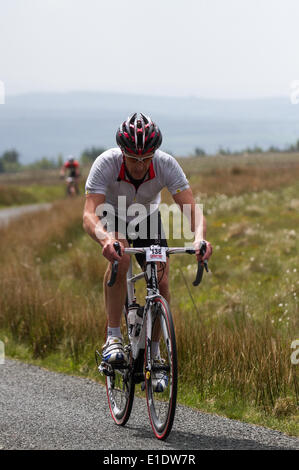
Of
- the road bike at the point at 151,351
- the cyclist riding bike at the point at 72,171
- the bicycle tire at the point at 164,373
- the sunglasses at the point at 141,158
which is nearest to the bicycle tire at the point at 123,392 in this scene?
the road bike at the point at 151,351

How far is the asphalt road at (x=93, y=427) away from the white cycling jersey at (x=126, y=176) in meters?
1.68

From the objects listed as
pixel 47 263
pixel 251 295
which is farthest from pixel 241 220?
→ pixel 251 295

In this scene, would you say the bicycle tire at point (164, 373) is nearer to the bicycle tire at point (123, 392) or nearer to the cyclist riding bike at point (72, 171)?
the bicycle tire at point (123, 392)

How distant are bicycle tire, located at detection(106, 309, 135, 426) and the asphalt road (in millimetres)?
81

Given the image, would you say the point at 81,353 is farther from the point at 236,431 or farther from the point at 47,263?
the point at 47,263

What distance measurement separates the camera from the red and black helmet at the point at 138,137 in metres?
5.04

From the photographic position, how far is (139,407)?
20.2 feet

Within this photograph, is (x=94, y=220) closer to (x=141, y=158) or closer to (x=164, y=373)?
(x=141, y=158)

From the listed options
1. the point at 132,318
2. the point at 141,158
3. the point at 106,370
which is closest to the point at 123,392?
the point at 106,370

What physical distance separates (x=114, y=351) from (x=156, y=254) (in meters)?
0.97

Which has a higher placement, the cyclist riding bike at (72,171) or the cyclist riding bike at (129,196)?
the cyclist riding bike at (129,196)

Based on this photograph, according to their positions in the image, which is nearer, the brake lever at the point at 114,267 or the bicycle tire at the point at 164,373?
the bicycle tire at the point at 164,373

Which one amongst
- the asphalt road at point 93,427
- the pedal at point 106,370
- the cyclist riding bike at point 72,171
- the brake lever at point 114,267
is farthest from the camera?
the cyclist riding bike at point 72,171

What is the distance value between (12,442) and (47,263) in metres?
9.80
